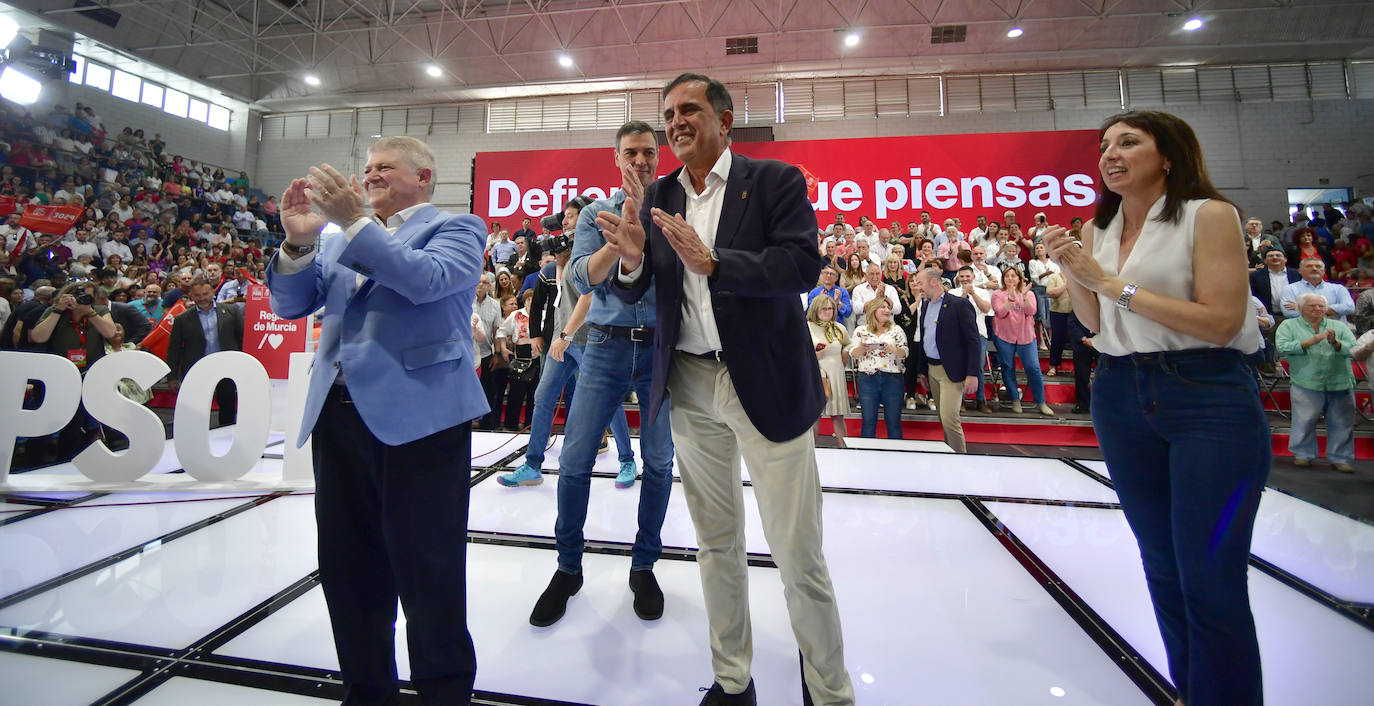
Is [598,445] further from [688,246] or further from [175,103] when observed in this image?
[175,103]

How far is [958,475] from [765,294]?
281cm

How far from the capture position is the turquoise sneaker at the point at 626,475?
3.11m

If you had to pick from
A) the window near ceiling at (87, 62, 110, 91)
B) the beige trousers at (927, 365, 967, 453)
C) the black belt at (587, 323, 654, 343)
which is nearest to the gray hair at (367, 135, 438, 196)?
the black belt at (587, 323, 654, 343)

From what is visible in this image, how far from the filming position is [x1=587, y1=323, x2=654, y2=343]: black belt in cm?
194

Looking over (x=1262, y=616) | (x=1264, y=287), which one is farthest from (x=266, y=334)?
(x=1264, y=287)

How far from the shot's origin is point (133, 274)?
27.1 feet

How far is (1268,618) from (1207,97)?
17343mm

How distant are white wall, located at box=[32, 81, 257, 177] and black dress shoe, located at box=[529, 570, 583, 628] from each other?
18797 mm

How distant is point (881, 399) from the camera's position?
5047 mm

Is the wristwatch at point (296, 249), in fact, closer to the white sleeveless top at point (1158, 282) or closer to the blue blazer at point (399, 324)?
the blue blazer at point (399, 324)

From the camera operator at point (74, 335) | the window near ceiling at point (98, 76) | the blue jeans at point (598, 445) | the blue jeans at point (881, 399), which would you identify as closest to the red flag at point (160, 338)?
the camera operator at point (74, 335)

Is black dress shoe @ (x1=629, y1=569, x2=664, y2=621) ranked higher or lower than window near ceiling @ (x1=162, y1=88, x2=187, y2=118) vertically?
lower

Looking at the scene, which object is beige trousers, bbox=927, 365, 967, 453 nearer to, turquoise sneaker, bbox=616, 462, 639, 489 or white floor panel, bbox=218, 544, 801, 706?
turquoise sneaker, bbox=616, 462, 639, 489

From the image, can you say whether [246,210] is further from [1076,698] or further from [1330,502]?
[1330,502]
